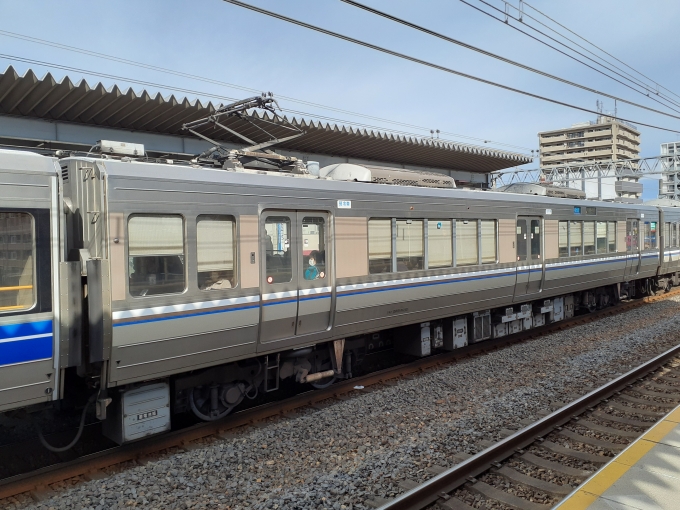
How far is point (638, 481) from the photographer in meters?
4.68

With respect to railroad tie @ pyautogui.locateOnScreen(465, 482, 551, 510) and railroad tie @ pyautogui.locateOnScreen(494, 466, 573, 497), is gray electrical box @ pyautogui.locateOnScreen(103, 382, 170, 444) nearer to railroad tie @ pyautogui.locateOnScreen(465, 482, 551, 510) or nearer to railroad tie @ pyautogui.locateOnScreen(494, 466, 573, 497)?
railroad tie @ pyautogui.locateOnScreen(465, 482, 551, 510)

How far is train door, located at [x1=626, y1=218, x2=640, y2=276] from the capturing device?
610 inches

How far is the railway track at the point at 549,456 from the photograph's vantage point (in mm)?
4758

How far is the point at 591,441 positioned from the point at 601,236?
30.9ft

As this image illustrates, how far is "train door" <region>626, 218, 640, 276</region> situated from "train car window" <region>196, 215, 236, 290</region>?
42.9 ft

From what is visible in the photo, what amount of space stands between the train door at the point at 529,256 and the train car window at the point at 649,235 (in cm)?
676

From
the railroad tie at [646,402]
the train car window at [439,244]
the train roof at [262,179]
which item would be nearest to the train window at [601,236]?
the train roof at [262,179]

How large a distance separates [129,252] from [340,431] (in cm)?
313

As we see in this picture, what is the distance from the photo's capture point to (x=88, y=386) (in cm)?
582

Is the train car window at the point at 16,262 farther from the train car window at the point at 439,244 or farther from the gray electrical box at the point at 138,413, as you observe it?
the train car window at the point at 439,244

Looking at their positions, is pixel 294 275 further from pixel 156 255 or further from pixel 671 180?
pixel 671 180

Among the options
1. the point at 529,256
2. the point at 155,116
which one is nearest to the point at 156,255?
the point at 155,116

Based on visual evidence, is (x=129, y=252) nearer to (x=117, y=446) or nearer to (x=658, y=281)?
(x=117, y=446)

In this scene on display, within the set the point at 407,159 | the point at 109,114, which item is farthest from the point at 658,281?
the point at 109,114
